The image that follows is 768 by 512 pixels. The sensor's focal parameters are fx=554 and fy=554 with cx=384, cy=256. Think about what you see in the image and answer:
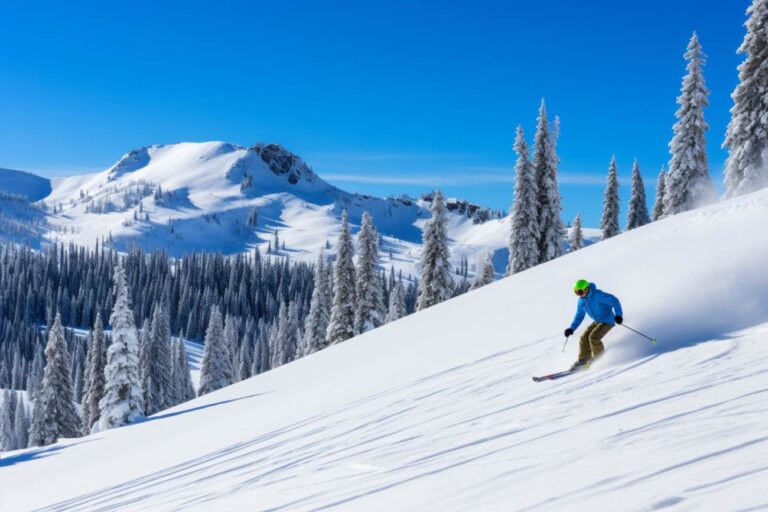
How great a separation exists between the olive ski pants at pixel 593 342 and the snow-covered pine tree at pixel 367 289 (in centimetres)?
3022

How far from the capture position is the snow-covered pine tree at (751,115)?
28234mm

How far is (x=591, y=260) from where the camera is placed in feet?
63.0

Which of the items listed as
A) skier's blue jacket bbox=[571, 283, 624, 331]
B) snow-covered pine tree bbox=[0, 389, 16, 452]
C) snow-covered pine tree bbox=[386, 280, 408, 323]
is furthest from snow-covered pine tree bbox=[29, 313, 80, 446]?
skier's blue jacket bbox=[571, 283, 624, 331]

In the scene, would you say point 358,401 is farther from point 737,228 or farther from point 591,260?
point 591,260

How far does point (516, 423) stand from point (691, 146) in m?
33.7

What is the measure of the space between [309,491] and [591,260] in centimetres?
1506

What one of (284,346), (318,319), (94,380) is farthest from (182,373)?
(318,319)

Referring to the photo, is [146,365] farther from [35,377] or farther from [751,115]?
[751,115]

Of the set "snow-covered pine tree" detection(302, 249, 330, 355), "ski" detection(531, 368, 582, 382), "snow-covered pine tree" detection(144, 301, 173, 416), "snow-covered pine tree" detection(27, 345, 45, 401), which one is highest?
"ski" detection(531, 368, 582, 382)

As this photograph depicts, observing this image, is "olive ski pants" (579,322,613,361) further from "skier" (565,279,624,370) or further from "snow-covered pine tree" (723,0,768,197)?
"snow-covered pine tree" (723,0,768,197)

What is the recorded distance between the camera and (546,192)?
3962cm

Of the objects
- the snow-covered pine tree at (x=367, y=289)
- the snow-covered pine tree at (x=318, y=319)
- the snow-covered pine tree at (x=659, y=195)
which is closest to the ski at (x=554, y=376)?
the snow-covered pine tree at (x=367, y=289)

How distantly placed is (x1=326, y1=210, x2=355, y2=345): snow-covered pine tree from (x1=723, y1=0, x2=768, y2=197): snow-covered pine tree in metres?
24.0

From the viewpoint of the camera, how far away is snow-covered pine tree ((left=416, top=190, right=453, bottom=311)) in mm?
39156
